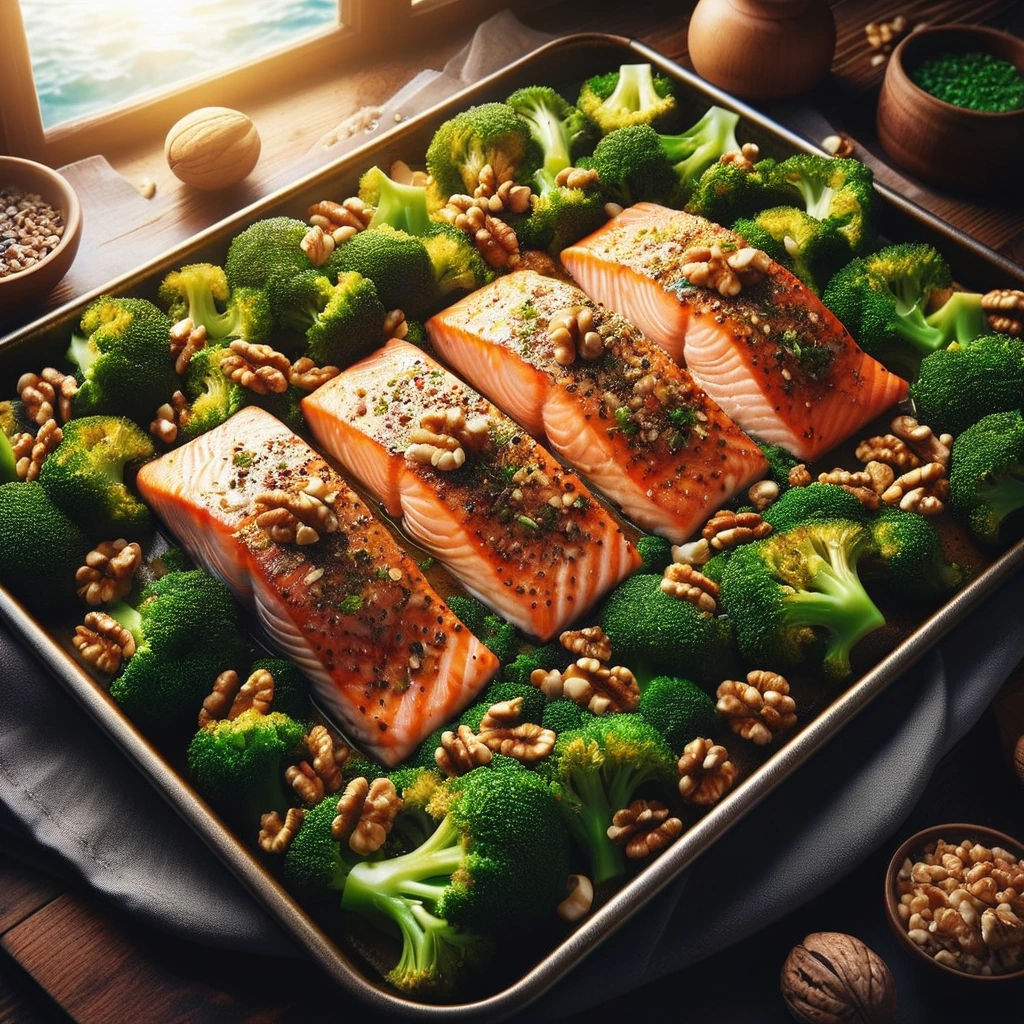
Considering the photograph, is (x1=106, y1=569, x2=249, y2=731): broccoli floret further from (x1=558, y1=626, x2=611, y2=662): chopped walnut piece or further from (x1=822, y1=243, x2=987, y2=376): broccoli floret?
(x1=822, y1=243, x2=987, y2=376): broccoli floret

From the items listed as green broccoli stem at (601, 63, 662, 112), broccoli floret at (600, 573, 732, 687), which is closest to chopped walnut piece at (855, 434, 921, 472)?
broccoli floret at (600, 573, 732, 687)

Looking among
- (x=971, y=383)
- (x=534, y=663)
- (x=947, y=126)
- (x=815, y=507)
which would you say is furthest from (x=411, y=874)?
(x=947, y=126)

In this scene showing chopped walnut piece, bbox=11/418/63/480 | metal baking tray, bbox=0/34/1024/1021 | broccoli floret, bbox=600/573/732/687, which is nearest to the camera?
metal baking tray, bbox=0/34/1024/1021

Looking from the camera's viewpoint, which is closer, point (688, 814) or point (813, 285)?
point (688, 814)

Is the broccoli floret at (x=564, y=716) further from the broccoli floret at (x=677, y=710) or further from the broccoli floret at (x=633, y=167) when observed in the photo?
the broccoli floret at (x=633, y=167)

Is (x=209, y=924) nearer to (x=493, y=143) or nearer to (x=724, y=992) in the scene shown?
(x=724, y=992)

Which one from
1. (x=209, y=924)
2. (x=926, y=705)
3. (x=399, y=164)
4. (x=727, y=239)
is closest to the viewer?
(x=209, y=924)

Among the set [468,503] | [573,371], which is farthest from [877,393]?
[468,503]
